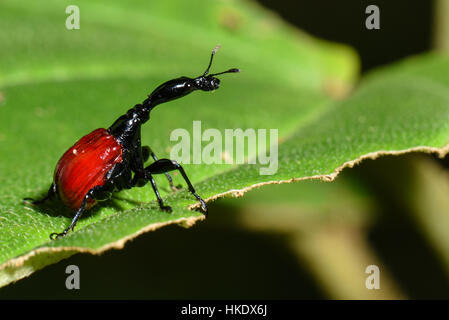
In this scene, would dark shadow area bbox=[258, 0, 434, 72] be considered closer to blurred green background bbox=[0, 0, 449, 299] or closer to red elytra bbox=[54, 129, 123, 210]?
blurred green background bbox=[0, 0, 449, 299]

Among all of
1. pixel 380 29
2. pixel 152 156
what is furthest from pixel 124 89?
pixel 380 29

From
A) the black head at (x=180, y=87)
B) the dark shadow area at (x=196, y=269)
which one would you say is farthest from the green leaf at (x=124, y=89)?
the dark shadow area at (x=196, y=269)

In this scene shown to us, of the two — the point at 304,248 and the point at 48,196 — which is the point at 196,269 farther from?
the point at 48,196

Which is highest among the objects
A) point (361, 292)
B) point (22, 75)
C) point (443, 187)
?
point (22, 75)

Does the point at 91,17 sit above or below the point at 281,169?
above

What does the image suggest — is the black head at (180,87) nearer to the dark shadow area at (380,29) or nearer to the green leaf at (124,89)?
the green leaf at (124,89)

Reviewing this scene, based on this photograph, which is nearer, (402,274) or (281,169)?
(281,169)

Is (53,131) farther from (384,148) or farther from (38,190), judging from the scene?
(384,148)

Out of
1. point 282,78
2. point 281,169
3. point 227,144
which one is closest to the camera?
point 281,169

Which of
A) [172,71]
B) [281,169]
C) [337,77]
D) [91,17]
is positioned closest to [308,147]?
[281,169]
